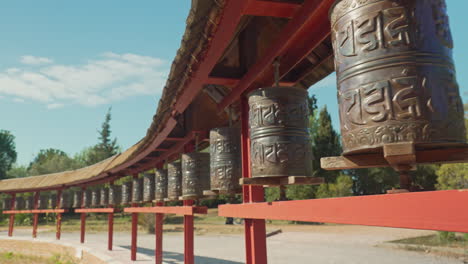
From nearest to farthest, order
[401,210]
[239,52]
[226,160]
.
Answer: [401,210], [226,160], [239,52]

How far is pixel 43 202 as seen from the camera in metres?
21.1

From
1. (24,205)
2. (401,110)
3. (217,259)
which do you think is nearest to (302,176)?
(401,110)

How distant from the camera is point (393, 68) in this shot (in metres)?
1.52

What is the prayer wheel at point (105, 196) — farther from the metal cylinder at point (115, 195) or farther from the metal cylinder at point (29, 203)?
the metal cylinder at point (29, 203)

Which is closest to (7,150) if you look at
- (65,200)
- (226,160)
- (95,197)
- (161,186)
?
(65,200)

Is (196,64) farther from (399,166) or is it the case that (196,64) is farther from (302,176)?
(399,166)

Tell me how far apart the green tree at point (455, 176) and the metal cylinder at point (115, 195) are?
13.2 m

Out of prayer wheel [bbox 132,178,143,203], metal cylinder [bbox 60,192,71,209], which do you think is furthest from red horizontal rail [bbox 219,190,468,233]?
metal cylinder [bbox 60,192,71,209]

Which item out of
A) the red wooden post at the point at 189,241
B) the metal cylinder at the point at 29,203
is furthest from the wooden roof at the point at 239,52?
the metal cylinder at the point at 29,203

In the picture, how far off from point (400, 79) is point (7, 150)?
55.2 m

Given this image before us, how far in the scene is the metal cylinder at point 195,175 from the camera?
18.4ft

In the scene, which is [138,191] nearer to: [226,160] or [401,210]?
[226,160]

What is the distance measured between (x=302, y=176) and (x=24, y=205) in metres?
24.2

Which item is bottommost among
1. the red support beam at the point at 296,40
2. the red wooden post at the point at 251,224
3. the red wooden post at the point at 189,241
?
the red wooden post at the point at 189,241
